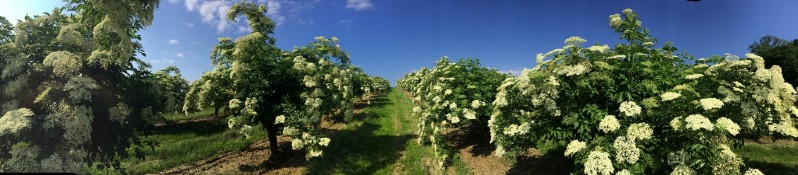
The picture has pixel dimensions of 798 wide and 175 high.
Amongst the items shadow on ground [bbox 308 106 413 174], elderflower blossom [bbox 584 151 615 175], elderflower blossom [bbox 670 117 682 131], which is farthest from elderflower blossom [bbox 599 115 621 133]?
shadow on ground [bbox 308 106 413 174]

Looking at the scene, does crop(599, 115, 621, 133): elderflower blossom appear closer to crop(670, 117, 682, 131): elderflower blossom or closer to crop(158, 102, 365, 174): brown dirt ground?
crop(670, 117, 682, 131): elderflower blossom

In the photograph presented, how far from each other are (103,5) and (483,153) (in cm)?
1357

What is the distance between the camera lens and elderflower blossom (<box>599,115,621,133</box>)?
742cm

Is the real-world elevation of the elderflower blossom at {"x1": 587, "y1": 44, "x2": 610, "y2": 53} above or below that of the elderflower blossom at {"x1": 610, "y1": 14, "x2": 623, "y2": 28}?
below

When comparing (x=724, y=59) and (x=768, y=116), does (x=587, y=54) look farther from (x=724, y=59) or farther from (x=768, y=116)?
(x=768, y=116)

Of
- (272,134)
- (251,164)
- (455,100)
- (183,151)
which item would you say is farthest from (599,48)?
(183,151)

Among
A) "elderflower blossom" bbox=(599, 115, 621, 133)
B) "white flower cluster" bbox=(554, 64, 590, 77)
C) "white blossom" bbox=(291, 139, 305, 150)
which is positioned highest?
"white flower cluster" bbox=(554, 64, 590, 77)

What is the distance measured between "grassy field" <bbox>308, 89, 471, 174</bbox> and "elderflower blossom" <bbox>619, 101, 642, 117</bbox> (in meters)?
7.01

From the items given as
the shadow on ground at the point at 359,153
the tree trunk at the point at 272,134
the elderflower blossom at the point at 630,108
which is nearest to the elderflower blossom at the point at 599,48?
the elderflower blossom at the point at 630,108

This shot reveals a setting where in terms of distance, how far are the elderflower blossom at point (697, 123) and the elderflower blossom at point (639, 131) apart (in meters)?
0.63

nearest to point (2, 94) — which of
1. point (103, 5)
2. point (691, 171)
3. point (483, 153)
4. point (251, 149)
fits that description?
point (103, 5)

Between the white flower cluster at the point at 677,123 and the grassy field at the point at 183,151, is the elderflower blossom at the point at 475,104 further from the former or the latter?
the grassy field at the point at 183,151

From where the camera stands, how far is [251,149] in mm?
19297

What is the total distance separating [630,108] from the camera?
7.49 metres
